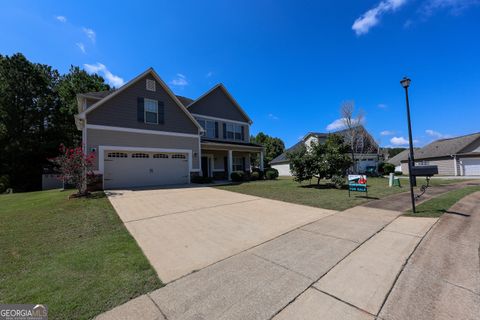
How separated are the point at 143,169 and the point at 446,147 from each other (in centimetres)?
3750

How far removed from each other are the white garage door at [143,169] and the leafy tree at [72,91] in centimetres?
1807

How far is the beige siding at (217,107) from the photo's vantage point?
19.7 metres

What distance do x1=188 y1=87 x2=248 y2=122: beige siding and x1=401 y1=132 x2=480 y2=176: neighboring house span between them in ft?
88.0

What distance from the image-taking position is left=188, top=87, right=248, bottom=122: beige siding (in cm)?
1973

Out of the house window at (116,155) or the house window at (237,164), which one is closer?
the house window at (116,155)

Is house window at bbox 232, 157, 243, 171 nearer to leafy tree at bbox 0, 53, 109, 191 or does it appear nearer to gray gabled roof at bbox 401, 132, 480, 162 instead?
leafy tree at bbox 0, 53, 109, 191

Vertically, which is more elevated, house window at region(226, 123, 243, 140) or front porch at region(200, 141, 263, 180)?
house window at region(226, 123, 243, 140)

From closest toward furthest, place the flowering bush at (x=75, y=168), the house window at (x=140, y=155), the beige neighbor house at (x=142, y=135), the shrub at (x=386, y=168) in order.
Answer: the flowering bush at (x=75, y=168) → the beige neighbor house at (x=142, y=135) → the house window at (x=140, y=155) → the shrub at (x=386, y=168)

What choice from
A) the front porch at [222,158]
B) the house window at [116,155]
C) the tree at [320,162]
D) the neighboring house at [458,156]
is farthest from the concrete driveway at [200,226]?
the neighboring house at [458,156]

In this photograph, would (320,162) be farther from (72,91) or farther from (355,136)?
(72,91)

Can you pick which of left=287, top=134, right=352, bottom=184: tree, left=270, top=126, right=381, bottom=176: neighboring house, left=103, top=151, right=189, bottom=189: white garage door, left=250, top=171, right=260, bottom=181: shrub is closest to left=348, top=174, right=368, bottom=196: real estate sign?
left=287, top=134, right=352, bottom=184: tree

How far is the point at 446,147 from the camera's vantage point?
28328 mm

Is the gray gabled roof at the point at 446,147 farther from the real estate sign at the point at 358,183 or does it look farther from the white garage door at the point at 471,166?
the real estate sign at the point at 358,183

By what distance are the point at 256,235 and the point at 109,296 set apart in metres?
2.96
